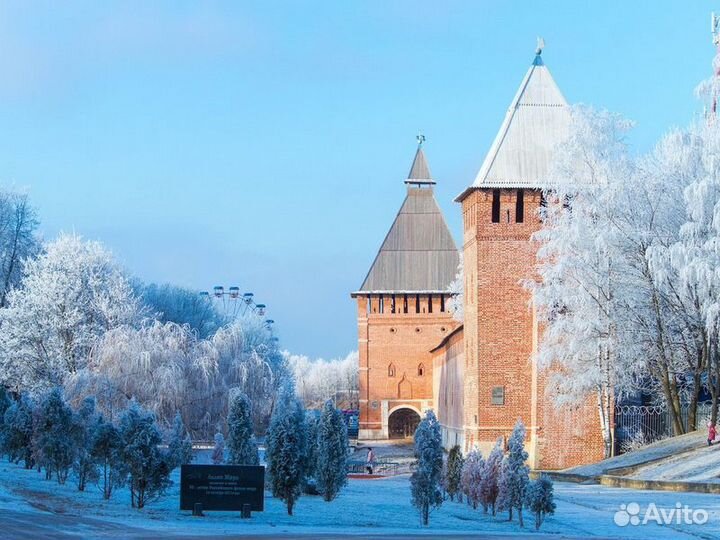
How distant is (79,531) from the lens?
14.3 meters

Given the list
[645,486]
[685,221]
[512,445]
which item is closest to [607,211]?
[685,221]

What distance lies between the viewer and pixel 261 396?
134 feet

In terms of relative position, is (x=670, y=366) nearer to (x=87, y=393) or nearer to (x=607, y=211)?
(x=607, y=211)

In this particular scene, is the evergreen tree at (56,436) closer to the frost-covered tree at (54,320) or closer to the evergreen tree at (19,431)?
the evergreen tree at (19,431)

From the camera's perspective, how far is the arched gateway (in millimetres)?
64125

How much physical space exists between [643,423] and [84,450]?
737 inches

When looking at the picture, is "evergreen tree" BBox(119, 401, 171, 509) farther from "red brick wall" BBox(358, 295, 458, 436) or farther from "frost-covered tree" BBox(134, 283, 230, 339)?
"red brick wall" BBox(358, 295, 458, 436)

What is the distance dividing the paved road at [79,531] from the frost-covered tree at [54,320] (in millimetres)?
26118

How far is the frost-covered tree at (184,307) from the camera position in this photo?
55625 mm

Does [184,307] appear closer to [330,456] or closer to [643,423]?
[643,423]

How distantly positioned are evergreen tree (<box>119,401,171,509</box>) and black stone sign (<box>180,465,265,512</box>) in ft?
2.09

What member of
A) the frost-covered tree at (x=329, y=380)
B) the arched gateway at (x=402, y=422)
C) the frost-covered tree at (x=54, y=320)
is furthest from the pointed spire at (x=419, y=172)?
the frost-covered tree at (x=329, y=380)

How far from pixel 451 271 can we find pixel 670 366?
1283 inches

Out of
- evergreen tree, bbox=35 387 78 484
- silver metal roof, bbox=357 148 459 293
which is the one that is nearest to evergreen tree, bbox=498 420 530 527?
evergreen tree, bbox=35 387 78 484
